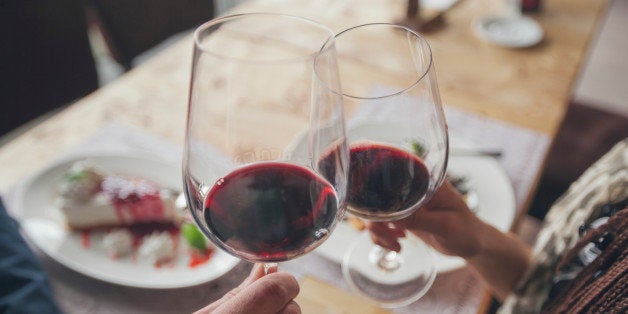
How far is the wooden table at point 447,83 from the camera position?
3.09ft

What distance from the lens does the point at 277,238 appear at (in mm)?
469

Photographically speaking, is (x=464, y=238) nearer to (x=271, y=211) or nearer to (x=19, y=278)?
(x=271, y=211)

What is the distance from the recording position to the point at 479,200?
80 centimetres

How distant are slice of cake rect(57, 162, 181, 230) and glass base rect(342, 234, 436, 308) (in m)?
0.27

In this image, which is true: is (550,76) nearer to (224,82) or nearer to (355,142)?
(355,142)

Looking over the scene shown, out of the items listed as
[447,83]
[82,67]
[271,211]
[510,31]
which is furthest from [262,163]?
[82,67]

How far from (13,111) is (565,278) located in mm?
1330

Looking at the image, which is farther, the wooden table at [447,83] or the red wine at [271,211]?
the wooden table at [447,83]

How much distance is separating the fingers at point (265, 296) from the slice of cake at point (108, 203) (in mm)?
348

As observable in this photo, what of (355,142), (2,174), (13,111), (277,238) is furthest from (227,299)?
(13,111)

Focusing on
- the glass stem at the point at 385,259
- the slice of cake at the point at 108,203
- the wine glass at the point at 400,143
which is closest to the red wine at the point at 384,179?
the wine glass at the point at 400,143

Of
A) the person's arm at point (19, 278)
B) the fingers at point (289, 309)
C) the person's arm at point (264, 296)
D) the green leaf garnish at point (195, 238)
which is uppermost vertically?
the person's arm at point (264, 296)

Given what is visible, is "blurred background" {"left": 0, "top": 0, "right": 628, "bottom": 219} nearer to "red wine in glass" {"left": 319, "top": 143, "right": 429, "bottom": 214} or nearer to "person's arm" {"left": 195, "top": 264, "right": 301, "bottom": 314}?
"red wine in glass" {"left": 319, "top": 143, "right": 429, "bottom": 214}

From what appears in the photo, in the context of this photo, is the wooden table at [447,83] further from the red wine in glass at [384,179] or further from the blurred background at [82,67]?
the red wine in glass at [384,179]
